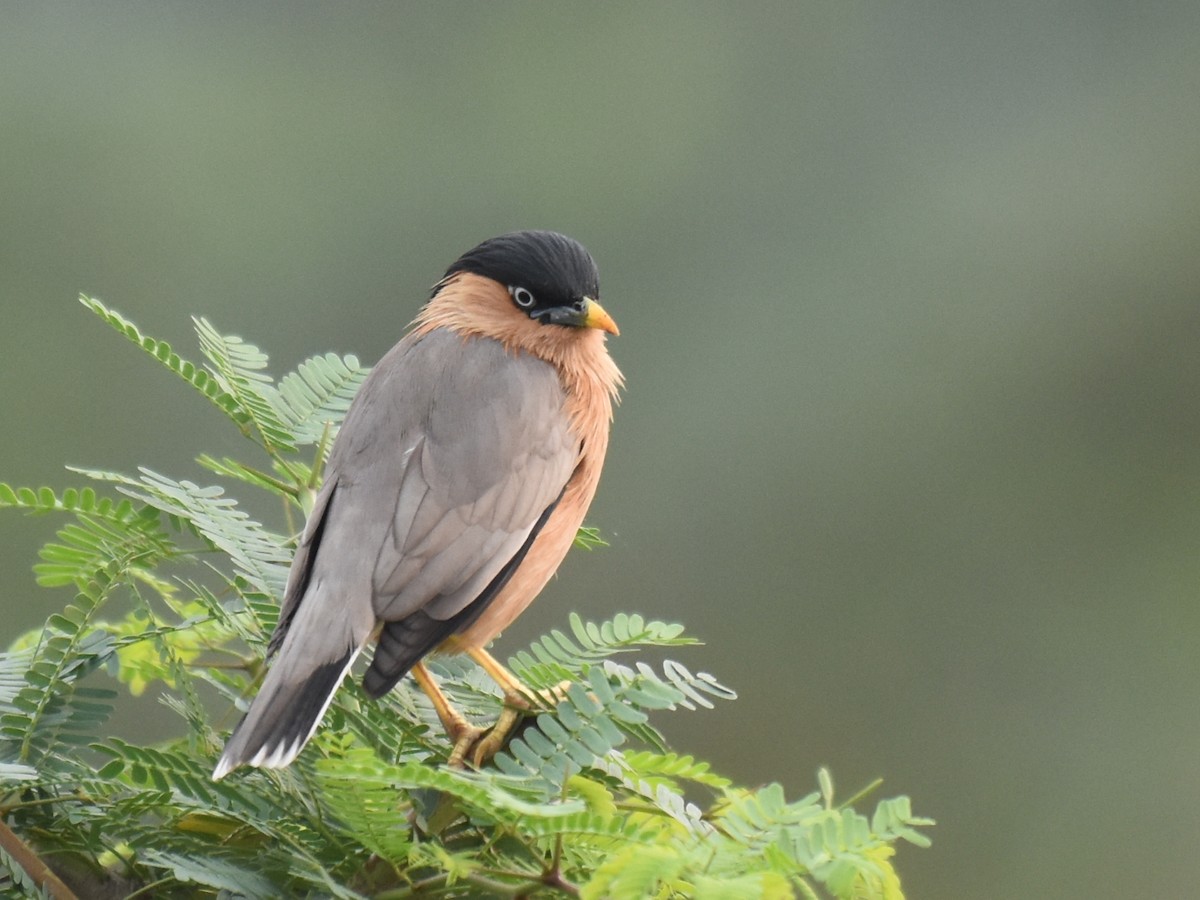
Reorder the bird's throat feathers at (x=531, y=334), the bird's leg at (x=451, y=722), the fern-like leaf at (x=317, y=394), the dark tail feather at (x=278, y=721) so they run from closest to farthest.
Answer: the dark tail feather at (x=278, y=721) < the bird's leg at (x=451, y=722) < the fern-like leaf at (x=317, y=394) < the bird's throat feathers at (x=531, y=334)

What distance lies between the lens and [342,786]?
1.31 meters

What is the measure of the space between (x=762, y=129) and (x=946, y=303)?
1775 millimetres

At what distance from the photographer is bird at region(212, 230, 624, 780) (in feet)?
5.81

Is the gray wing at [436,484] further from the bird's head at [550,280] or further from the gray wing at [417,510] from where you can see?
the bird's head at [550,280]

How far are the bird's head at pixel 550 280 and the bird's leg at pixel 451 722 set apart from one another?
1044 millimetres

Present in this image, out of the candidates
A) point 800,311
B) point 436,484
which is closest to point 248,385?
point 436,484

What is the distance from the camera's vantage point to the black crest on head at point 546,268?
9.64 ft

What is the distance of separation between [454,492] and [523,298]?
69 centimetres

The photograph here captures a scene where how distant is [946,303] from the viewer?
338 inches

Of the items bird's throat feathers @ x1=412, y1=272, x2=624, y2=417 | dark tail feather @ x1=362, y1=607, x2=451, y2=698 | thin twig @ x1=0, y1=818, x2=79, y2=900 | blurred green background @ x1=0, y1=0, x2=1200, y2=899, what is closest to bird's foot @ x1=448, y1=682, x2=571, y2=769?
dark tail feather @ x1=362, y1=607, x2=451, y2=698

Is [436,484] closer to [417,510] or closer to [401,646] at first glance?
[417,510]

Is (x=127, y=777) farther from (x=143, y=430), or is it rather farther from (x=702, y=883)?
(x=143, y=430)

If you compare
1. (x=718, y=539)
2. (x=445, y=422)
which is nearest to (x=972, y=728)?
(x=718, y=539)

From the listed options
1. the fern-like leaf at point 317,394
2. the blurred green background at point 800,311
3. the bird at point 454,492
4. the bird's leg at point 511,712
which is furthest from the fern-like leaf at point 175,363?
the blurred green background at point 800,311
